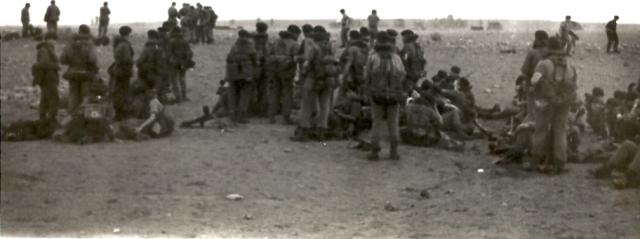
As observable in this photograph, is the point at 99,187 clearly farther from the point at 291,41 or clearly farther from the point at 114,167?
the point at 291,41

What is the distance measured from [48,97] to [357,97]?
142 inches

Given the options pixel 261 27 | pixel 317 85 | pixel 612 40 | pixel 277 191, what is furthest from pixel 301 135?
pixel 612 40

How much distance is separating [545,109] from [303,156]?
249cm

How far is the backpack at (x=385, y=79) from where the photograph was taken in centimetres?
958

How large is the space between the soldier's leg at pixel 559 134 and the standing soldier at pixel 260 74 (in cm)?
406

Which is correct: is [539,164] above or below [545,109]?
below

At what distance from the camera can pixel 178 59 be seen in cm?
1391

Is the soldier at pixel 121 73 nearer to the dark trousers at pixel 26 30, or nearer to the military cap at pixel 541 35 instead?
the dark trousers at pixel 26 30

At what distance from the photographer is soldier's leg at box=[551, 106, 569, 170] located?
30.1 ft

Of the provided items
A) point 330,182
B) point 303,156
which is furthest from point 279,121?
point 330,182

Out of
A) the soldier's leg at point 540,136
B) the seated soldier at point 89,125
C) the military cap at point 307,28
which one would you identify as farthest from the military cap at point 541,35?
the seated soldier at point 89,125

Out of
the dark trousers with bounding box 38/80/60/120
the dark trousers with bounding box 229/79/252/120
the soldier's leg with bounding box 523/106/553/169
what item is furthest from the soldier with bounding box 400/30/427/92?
the dark trousers with bounding box 38/80/60/120

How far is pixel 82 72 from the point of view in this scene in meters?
11.1

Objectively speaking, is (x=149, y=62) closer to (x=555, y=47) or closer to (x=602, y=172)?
(x=555, y=47)
